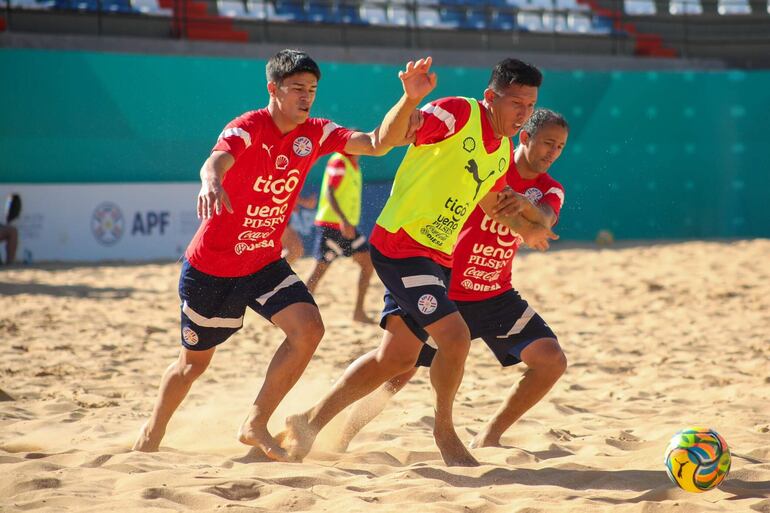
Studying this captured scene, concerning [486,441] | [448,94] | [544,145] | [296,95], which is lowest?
[486,441]

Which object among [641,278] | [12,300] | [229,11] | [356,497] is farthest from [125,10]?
[356,497]

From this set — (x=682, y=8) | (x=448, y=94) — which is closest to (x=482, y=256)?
(x=448, y=94)

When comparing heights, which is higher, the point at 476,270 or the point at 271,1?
the point at 271,1

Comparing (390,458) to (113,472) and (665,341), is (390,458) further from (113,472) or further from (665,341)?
(665,341)

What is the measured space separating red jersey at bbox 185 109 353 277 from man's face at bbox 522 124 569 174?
1.08 metres

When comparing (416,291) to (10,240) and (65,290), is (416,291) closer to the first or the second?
(65,290)

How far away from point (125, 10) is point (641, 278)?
9964 millimetres

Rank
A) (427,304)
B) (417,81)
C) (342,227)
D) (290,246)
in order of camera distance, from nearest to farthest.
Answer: (417,81) → (427,304) → (290,246) → (342,227)

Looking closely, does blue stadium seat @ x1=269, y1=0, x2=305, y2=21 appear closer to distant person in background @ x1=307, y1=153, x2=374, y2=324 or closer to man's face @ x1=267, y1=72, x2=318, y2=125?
distant person in background @ x1=307, y1=153, x2=374, y2=324

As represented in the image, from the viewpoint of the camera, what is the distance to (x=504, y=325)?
4.48 meters

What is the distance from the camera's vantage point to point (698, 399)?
570 centimetres

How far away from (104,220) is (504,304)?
417 inches

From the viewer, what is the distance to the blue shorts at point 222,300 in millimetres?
4238

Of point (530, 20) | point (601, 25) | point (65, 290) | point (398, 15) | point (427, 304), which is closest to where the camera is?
point (427, 304)
